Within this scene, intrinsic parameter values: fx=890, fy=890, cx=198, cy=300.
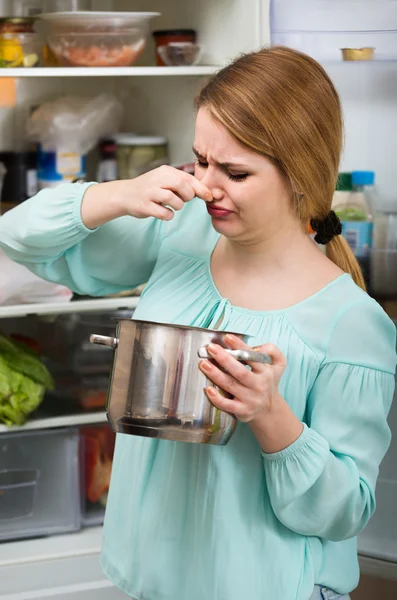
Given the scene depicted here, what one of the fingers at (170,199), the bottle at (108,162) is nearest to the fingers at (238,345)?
the fingers at (170,199)

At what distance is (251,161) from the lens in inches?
41.3

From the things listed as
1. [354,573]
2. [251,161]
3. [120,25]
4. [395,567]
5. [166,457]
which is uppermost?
[120,25]

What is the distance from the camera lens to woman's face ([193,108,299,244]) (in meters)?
1.05

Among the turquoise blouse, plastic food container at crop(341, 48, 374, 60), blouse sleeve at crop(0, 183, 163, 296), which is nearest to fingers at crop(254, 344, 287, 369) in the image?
the turquoise blouse

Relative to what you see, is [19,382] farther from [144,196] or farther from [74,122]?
[144,196]

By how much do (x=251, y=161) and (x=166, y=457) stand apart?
40 centimetres

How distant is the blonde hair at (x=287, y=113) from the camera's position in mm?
1042

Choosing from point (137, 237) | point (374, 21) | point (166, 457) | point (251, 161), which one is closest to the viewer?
point (251, 161)

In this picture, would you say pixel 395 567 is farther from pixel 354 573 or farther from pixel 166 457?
pixel 166 457

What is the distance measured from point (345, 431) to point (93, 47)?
1215mm

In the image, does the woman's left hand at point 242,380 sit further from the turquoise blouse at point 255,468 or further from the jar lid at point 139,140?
the jar lid at point 139,140

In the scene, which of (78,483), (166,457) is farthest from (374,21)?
(78,483)

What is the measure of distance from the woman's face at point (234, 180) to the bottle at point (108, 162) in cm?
115

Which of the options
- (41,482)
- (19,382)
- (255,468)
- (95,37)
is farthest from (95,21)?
(255,468)
